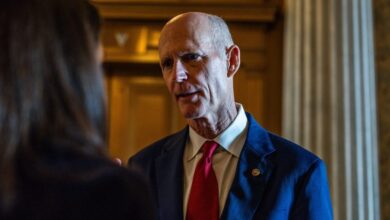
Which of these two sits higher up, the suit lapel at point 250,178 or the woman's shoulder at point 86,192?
the woman's shoulder at point 86,192

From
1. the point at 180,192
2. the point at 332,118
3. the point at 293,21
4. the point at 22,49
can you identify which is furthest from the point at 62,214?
the point at 293,21

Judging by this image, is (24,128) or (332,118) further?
(332,118)

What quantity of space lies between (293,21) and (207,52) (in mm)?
2225

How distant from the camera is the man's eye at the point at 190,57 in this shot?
1968 mm

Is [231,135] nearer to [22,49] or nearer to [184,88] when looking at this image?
[184,88]

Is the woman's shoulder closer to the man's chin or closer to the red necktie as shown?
the red necktie

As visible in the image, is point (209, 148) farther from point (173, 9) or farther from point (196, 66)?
point (173, 9)

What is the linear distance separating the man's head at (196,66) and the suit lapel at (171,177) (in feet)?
0.45

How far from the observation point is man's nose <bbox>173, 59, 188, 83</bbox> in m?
1.93

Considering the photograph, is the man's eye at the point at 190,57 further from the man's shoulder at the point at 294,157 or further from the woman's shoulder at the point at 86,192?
the woman's shoulder at the point at 86,192

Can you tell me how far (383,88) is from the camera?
13.3 ft

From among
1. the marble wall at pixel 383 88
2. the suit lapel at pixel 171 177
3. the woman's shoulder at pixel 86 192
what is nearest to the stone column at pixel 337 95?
the marble wall at pixel 383 88

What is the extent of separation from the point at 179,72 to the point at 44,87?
42.6 inches

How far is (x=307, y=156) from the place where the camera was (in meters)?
1.84
